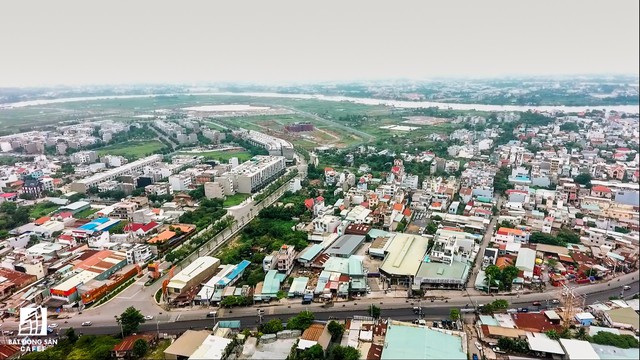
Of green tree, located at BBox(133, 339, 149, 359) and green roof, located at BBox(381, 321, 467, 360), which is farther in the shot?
green tree, located at BBox(133, 339, 149, 359)

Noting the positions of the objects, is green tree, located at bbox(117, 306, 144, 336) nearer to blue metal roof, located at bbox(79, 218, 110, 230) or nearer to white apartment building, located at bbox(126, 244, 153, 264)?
white apartment building, located at bbox(126, 244, 153, 264)

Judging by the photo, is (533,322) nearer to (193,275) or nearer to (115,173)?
(193,275)

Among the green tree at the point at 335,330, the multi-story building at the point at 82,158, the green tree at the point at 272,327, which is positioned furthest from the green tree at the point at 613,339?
the multi-story building at the point at 82,158

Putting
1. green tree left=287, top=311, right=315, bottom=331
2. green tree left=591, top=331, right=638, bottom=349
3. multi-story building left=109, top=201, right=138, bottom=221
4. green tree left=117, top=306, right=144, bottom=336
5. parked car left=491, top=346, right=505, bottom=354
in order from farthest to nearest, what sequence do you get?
multi-story building left=109, top=201, right=138, bottom=221
green tree left=117, top=306, right=144, bottom=336
green tree left=287, top=311, right=315, bottom=331
parked car left=491, top=346, right=505, bottom=354
green tree left=591, top=331, right=638, bottom=349

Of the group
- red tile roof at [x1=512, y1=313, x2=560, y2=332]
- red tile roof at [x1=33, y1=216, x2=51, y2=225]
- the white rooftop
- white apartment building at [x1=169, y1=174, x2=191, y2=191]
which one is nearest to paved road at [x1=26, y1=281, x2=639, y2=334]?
red tile roof at [x1=512, y1=313, x2=560, y2=332]

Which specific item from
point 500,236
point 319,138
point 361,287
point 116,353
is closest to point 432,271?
point 361,287

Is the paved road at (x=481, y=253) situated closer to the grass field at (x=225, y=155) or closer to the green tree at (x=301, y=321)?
the green tree at (x=301, y=321)

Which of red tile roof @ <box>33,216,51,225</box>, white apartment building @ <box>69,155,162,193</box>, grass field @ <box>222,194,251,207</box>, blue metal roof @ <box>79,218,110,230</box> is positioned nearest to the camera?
blue metal roof @ <box>79,218,110,230</box>
